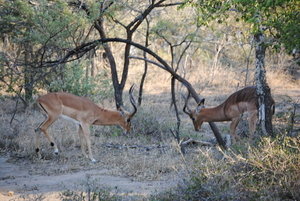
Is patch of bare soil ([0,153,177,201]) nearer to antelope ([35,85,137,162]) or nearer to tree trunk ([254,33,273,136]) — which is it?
antelope ([35,85,137,162])

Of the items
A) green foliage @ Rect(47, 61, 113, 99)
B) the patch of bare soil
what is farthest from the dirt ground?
green foliage @ Rect(47, 61, 113, 99)

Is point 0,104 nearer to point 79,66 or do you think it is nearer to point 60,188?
point 79,66

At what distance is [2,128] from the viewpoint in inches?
337

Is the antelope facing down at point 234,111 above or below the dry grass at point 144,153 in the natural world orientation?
above

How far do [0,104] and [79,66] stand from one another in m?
3.76

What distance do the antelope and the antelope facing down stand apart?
165 centimetres

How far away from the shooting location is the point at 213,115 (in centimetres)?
888

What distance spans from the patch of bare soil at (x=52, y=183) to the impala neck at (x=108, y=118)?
5.19 ft

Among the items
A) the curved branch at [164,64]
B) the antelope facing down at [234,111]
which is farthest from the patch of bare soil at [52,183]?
the antelope facing down at [234,111]

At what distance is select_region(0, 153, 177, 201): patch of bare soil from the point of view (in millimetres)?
5316

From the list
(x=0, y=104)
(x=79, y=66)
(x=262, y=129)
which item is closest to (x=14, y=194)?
(x=262, y=129)

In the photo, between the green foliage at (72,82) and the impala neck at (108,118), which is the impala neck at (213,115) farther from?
the green foliage at (72,82)

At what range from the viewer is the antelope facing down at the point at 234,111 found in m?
8.38

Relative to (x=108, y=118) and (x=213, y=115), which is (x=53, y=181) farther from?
(x=213, y=115)
